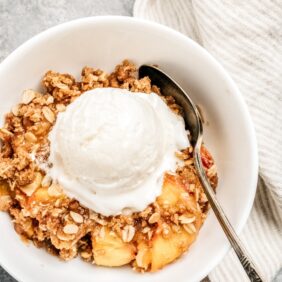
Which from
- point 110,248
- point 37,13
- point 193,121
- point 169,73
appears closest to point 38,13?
point 37,13

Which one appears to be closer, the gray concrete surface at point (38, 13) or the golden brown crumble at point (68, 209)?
the golden brown crumble at point (68, 209)

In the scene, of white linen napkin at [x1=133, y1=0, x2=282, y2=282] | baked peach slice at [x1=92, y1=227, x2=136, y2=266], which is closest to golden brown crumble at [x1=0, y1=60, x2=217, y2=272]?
baked peach slice at [x1=92, y1=227, x2=136, y2=266]

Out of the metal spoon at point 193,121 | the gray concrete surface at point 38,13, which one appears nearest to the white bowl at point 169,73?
the metal spoon at point 193,121

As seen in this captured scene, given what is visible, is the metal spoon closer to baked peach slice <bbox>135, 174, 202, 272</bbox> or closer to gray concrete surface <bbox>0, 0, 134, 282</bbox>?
baked peach slice <bbox>135, 174, 202, 272</bbox>

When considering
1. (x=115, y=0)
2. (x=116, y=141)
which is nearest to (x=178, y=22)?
(x=115, y=0)

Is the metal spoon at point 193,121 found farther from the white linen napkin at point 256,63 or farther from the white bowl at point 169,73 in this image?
the white linen napkin at point 256,63

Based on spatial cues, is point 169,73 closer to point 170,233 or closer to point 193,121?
point 193,121
